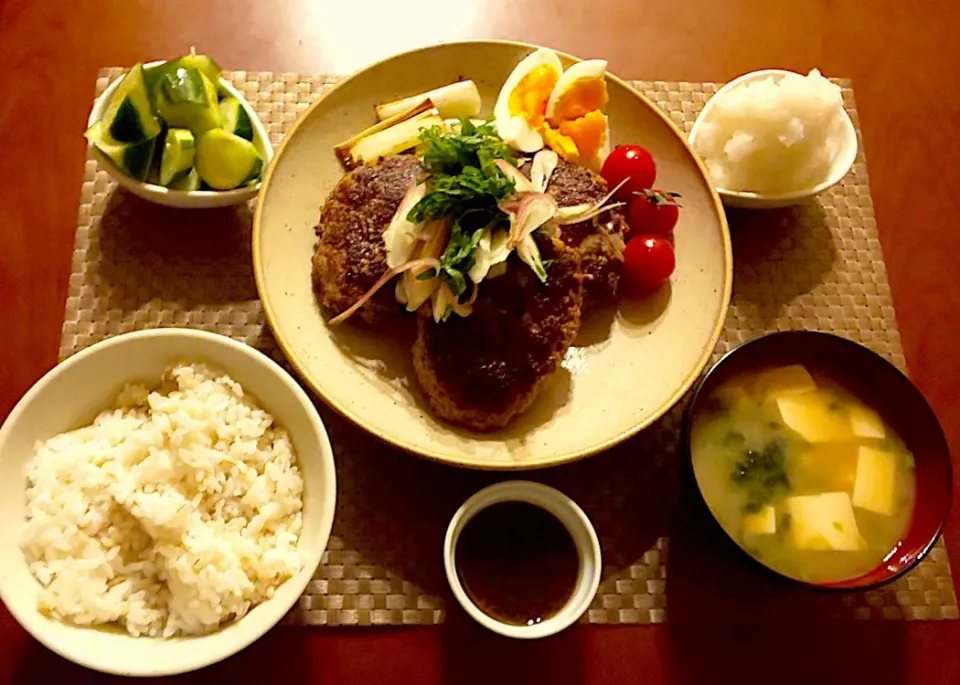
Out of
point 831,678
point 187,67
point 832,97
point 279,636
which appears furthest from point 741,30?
point 279,636

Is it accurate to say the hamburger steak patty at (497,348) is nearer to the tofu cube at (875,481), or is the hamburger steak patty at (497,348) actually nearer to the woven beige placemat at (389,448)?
the woven beige placemat at (389,448)

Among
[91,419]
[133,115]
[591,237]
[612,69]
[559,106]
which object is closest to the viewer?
[91,419]

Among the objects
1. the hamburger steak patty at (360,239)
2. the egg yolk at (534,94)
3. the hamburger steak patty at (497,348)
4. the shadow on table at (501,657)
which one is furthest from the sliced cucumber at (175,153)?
the shadow on table at (501,657)

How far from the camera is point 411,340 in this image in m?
1.91

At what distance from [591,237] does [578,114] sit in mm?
364

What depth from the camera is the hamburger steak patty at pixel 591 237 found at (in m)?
1.92

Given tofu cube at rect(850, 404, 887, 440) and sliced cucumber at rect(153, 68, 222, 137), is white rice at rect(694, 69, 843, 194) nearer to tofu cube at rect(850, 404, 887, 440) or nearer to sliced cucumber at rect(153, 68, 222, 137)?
tofu cube at rect(850, 404, 887, 440)

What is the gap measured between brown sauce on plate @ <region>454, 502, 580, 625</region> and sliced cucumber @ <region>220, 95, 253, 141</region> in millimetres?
1107

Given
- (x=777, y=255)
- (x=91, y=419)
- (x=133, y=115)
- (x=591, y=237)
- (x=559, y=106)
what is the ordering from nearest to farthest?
(x=91, y=419), (x=133, y=115), (x=591, y=237), (x=559, y=106), (x=777, y=255)

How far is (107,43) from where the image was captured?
90.5 inches

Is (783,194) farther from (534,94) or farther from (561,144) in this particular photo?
(534,94)

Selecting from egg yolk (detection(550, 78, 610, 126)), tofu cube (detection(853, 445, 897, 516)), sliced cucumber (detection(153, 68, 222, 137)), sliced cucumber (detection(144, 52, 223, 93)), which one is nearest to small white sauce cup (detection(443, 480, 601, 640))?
tofu cube (detection(853, 445, 897, 516))

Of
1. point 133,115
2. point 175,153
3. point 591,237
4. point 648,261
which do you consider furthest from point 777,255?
point 133,115

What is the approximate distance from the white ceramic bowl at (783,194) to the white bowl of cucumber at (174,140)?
1215mm
